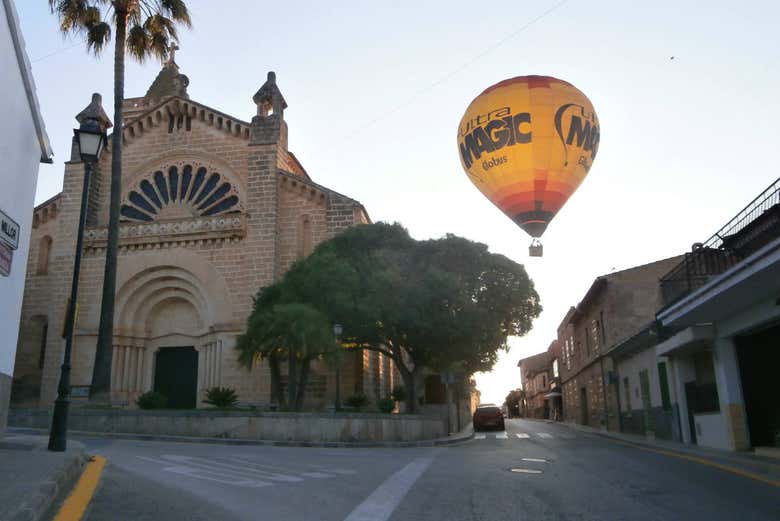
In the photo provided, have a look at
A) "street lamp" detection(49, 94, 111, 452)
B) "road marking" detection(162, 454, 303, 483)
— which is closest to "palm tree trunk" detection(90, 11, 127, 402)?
"street lamp" detection(49, 94, 111, 452)

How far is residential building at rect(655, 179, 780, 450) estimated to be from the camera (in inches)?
456

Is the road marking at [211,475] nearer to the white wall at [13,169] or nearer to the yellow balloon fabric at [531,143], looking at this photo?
the white wall at [13,169]

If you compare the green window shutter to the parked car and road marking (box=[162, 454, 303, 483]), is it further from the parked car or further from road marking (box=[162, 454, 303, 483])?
road marking (box=[162, 454, 303, 483])

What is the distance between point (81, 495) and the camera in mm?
6184

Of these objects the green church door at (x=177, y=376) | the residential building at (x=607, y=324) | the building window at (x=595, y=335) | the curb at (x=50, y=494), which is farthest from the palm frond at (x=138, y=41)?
the building window at (x=595, y=335)

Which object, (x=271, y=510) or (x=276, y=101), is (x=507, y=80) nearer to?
(x=271, y=510)

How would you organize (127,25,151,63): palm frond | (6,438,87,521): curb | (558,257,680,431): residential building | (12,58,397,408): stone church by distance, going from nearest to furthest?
1. (6,438,87,521): curb
2. (127,25,151,63): palm frond
3. (12,58,397,408): stone church
4. (558,257,680,431): residential building

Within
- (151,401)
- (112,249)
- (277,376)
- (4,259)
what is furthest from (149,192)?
(4,259)

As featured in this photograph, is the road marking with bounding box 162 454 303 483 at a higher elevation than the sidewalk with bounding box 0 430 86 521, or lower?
lower

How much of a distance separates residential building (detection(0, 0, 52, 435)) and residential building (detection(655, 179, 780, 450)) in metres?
10.6

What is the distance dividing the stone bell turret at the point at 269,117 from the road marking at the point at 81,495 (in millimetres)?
20810

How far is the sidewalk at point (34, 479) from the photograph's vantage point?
15.0ft

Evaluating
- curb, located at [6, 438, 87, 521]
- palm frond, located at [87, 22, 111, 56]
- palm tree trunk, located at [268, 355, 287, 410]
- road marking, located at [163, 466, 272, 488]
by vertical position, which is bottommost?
road marking, located at [163, 466, 272, 488]

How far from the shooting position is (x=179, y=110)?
29.5 m
